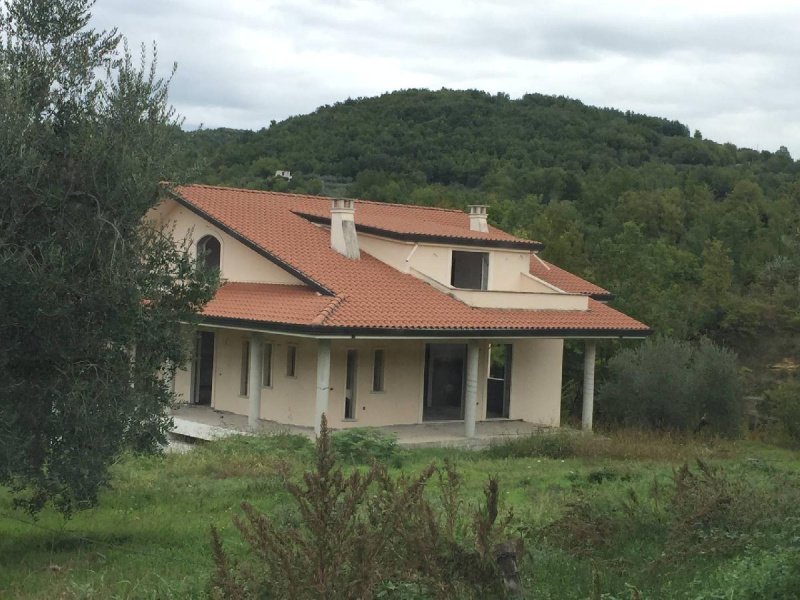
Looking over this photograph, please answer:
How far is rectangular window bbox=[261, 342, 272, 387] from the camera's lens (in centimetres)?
2481

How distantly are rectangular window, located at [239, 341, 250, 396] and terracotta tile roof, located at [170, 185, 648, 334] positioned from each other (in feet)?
5.07

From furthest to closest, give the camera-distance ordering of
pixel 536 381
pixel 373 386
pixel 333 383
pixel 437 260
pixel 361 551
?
pixel 536 381, pixel 437 260, pixel 373 386, pixel 333 383, pixel 361 551

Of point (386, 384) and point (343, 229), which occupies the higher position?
point (343, 229)

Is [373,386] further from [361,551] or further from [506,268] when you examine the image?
[361,551]

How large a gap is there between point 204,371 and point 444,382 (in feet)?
20.2

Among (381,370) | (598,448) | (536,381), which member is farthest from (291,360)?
(598,448)

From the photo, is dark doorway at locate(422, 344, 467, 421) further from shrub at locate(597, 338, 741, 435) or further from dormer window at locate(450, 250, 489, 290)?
shrub at locate(597, 338, 741, 435)

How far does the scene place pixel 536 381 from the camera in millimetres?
27500

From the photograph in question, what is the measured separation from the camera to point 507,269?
27.0m

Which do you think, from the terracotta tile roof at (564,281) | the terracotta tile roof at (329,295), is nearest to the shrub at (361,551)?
the terracotta tile roof at (329,295)

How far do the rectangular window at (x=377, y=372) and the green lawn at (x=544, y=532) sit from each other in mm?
6923

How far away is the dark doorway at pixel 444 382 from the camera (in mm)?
26047

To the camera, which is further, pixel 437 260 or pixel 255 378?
pixel 437 260

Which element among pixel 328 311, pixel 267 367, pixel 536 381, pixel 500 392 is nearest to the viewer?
pixel 328 311
